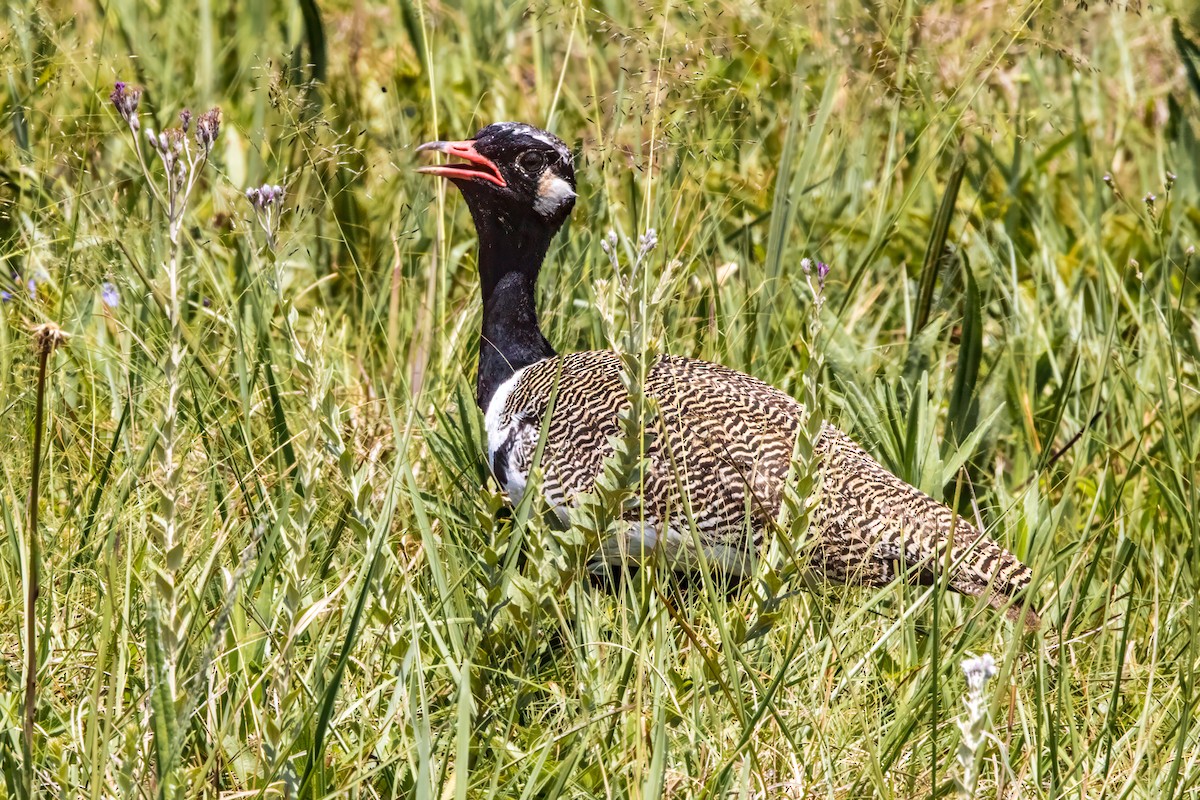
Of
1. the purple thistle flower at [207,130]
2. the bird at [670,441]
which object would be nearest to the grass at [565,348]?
the bird at [670,441]

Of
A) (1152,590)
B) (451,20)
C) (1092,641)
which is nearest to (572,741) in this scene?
→ (1092,641)

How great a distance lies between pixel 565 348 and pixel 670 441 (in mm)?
1321

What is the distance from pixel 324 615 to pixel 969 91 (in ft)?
9.17

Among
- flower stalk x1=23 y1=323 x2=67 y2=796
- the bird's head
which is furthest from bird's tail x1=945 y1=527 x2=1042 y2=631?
flower stalk x1=23 y1=323 x2=67 y2=796

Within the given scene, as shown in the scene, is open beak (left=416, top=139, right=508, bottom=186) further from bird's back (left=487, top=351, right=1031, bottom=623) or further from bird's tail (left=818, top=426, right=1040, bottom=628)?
bird's tail (left=818, top=426, right=1040, bottom=628)

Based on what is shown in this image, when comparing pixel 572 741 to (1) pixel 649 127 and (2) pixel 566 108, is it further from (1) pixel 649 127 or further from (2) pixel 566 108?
(2) pixel 566 108

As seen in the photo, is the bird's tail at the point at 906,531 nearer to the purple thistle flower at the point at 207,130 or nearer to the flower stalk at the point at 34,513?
the purple thistle flower at the point at 207,130

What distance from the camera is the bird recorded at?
10.3ft

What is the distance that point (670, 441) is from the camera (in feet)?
Result: 9.58

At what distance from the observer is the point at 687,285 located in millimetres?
4219

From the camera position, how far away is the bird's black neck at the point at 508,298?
387 cm

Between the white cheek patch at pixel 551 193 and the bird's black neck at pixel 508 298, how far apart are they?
0.05m

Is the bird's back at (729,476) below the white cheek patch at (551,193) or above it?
below

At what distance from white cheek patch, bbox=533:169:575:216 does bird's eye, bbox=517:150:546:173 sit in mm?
22
